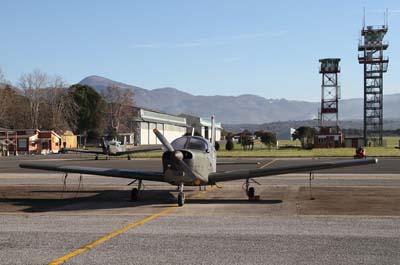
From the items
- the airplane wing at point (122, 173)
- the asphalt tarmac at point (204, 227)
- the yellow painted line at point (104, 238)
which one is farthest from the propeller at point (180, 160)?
the yellow painted line at point (104, 238)

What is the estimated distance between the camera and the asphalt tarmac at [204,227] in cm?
849

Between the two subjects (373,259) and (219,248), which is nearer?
(373,259)

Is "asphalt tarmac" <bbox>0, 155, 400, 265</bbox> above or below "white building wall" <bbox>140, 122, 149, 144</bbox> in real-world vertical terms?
below

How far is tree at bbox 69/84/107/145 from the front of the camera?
110625 millimetres

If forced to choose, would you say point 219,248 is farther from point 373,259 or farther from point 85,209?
point 85,209

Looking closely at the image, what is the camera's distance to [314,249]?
353 inches

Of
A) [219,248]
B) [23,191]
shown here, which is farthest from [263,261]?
[23,191]

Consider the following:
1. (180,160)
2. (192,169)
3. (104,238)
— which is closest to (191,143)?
(192,169)

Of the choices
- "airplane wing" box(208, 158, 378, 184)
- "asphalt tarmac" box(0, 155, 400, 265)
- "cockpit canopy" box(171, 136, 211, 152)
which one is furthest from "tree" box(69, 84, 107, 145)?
"airplane wing" box(208, 158, 378, 184)

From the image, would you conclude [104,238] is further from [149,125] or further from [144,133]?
[149,125]

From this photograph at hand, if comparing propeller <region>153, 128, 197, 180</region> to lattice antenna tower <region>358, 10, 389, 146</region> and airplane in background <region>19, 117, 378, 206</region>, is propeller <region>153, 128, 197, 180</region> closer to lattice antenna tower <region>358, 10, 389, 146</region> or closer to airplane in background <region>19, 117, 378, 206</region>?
airplane in background <region>19, 117, 378, 206</region>

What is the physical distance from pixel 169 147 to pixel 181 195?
5.04ft

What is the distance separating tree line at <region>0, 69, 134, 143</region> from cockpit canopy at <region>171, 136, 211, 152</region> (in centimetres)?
8573

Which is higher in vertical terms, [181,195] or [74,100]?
[74,100]
